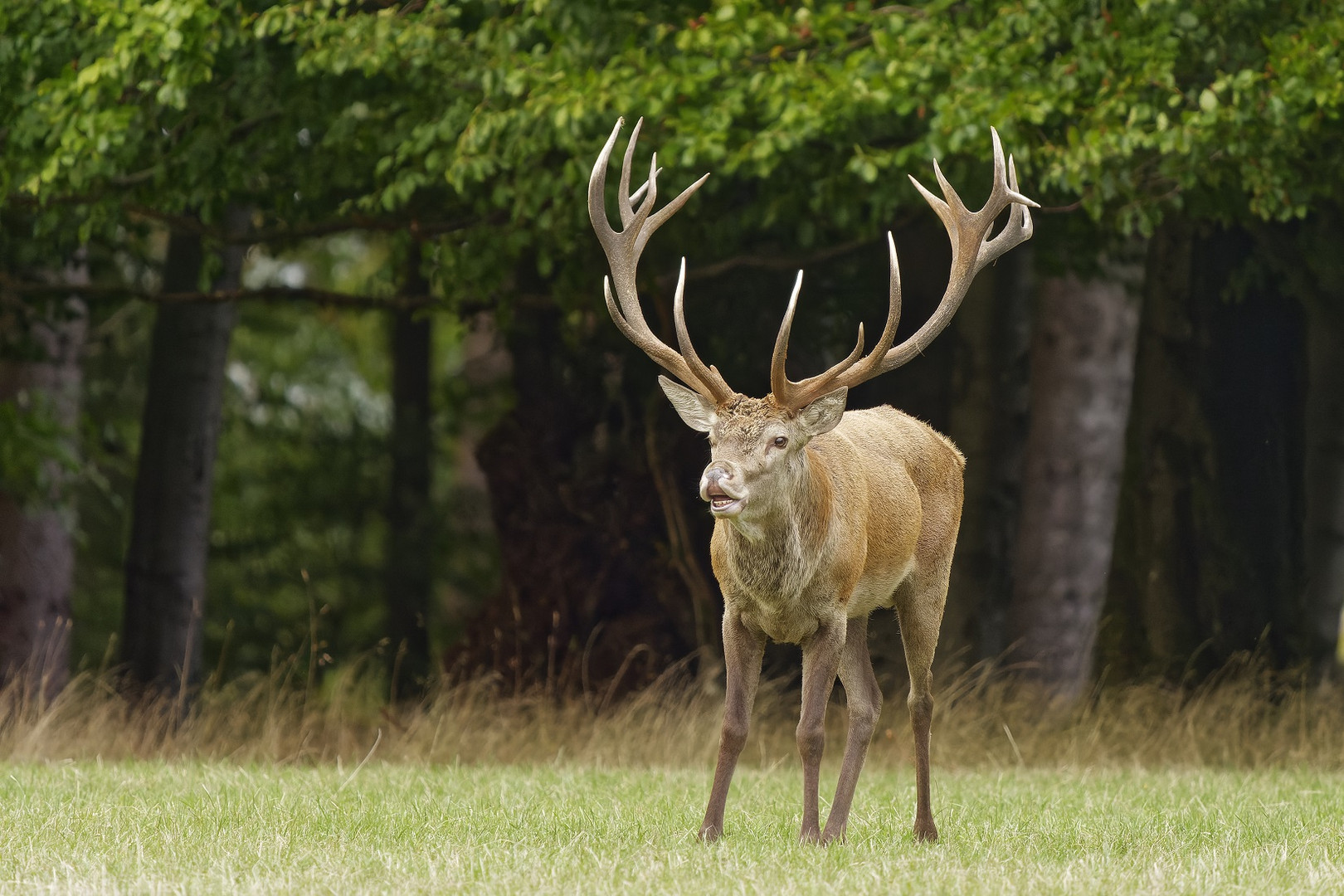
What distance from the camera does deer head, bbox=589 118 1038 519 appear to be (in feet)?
20.4

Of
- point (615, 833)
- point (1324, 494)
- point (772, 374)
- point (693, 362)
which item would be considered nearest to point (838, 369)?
point (772, 374)

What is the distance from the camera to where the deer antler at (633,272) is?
6.54 meters

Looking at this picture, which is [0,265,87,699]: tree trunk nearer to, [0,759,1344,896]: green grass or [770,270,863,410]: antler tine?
[0,759,1344,896]: green grass

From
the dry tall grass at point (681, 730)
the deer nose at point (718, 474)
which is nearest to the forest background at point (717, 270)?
the dry tall grass at point (681, 730)

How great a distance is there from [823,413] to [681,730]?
4.72 m

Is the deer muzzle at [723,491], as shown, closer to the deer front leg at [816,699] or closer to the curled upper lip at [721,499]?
the curled upper lip at [721,499]

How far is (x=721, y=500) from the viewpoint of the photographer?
6039mm

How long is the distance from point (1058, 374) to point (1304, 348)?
5.33 feet

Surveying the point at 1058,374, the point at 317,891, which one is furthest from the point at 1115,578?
the point at 317,891

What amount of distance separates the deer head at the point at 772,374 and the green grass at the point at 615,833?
125cm

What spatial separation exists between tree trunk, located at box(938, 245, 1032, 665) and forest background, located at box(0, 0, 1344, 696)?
0.02 metres

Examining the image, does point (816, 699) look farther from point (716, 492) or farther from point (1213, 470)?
point (1213, 470)

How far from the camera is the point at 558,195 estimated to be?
10148mm

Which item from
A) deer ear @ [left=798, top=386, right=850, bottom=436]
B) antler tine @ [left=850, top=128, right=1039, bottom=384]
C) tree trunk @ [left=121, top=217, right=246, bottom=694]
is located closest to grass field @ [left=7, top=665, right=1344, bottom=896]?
tree trunk @ [left=121, top=217, right=246, bottom=694]
